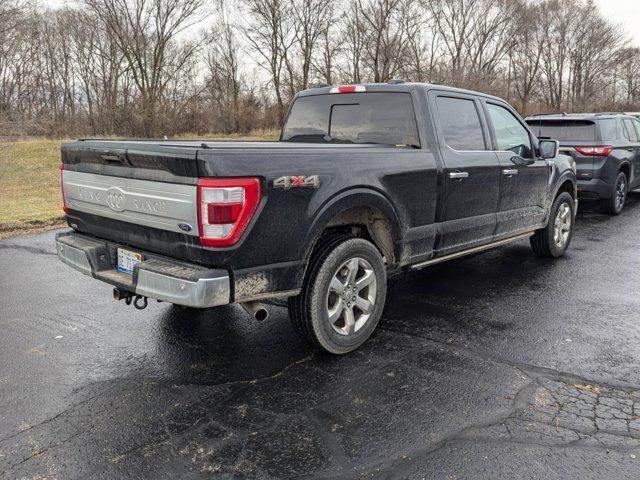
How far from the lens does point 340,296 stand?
3.82 meters

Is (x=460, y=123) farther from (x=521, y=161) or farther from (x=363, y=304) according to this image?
(x=363, y=304)

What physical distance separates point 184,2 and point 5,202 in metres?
24.8

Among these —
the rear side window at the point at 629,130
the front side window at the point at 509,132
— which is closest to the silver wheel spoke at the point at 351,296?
the front side window at the point at 509,132

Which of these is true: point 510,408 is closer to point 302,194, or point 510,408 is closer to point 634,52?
point 302,194

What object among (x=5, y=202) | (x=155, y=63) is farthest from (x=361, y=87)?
(x=155, y=63)

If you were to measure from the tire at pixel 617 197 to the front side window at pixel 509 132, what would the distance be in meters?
→ 4.82

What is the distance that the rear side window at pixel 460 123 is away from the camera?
476 cm

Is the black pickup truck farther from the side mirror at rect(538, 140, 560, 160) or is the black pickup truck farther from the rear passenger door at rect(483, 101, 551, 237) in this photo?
→ the side mirror at rect(538, 140, 560, 160)

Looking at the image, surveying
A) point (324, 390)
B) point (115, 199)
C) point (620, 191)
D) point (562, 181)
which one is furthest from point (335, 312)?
point (620, 191)

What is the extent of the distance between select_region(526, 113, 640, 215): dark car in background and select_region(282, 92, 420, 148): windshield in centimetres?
584

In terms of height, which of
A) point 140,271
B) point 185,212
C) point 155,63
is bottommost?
point 140,271

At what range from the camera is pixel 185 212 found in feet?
10.2

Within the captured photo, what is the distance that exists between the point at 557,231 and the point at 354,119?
11.3 feet

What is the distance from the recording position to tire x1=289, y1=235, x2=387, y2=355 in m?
3.63
